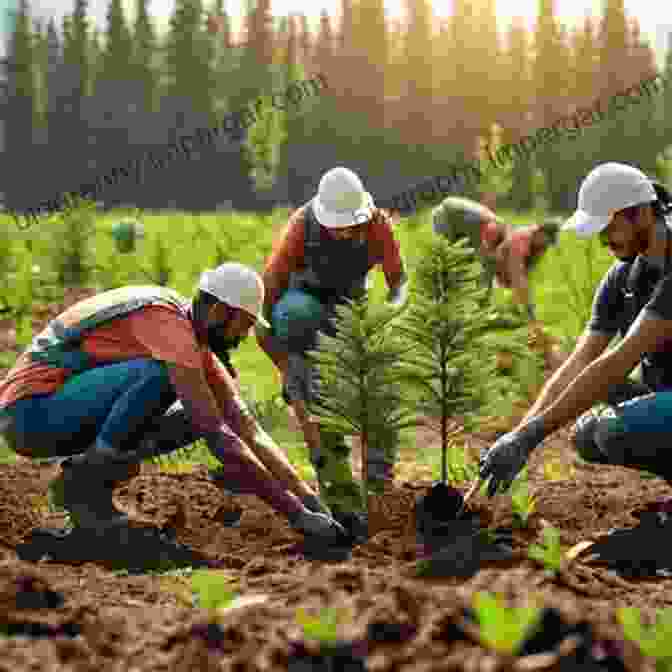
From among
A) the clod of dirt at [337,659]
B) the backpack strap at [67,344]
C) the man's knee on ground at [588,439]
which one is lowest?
the man's knee on ground at [588,439]

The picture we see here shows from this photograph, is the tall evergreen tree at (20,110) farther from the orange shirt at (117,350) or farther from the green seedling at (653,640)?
the green seedling at (653,640)

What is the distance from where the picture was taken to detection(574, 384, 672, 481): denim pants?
4.46 meters

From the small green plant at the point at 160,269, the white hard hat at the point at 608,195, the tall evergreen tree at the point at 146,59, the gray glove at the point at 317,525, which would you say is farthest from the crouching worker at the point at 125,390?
the tall evergreen tree at the point at 146,59

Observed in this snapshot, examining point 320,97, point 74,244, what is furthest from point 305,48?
point 74,244

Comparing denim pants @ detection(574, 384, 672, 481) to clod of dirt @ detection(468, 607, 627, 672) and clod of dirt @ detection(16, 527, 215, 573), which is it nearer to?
clod of dirt @ detection(16, 527, 215, 573)

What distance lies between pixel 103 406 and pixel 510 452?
1.70 meters

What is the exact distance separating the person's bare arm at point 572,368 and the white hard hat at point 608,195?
72cm

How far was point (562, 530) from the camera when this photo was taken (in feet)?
15.0

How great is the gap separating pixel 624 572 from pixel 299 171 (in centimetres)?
4039

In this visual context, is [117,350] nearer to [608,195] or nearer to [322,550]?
[322,550]

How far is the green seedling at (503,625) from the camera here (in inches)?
80.5

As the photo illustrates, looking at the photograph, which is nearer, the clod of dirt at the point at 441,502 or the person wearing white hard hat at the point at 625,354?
the person wearing white hard hat at the point at 625,354

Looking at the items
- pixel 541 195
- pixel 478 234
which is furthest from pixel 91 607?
pixel 541 195

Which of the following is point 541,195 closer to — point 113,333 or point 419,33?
point 113,333
